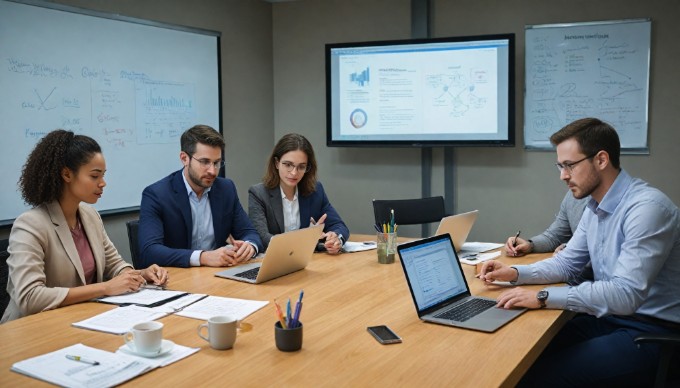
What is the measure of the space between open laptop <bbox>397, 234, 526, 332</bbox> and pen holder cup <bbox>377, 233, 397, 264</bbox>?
2.09 ft

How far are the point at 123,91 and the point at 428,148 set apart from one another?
7.87ft

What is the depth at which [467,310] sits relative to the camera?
2.13m

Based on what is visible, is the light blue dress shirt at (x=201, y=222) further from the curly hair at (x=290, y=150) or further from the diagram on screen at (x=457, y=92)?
the diagram on screen at (x=457, y=92)

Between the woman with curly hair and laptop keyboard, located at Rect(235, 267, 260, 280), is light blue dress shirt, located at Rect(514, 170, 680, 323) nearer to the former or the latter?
laptop keyboard, located at Rect(235, 267, 260, 280)

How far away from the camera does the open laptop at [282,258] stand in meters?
2.47

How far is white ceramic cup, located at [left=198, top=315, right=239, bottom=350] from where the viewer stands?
1729 mm

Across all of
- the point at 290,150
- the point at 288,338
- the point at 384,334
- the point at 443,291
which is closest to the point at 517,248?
the point at 443,291

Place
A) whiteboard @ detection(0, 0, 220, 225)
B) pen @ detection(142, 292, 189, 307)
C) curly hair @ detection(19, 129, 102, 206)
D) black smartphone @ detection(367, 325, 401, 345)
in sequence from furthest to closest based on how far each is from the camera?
whiteboard @ detection(0, 0, 220, 225) → curly hair @ detection(19, 129, 102, 206) → pen @ detection(142, 292, 189, 307) → black smartphone @ detection(367, 325, 401, 345)

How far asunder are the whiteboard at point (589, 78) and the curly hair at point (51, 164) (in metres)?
3.45

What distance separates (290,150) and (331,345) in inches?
69.6

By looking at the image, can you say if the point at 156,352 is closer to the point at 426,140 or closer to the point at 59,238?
the point at 59,238

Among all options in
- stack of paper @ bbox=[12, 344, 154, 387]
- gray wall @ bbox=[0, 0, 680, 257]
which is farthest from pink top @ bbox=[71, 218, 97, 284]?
gray wall @ bbox=[0, 0, 680, 257]

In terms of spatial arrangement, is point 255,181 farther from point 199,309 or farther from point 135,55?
point 199,309

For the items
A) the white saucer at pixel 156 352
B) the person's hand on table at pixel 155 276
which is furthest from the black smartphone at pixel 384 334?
the person's hand on table at pixel 155 276
